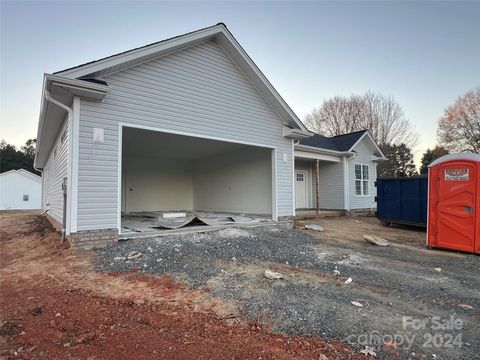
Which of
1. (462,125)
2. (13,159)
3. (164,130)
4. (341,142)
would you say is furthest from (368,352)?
(13,159)

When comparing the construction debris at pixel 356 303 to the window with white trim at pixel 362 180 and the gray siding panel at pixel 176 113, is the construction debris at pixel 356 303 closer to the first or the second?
the gray siding panel at pixel 176 113

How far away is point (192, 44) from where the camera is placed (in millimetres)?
7246

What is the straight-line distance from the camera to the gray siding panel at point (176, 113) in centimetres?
559

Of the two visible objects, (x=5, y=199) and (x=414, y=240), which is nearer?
(x=414, y=240)

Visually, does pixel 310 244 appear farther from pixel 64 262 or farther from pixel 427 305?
pixel 64 262

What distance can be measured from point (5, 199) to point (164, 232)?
29.7m

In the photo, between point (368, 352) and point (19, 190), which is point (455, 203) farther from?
point (19, 190)

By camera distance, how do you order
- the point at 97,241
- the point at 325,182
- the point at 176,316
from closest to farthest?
the point at 176,316 < the point at 97,241 < the point at 325,182

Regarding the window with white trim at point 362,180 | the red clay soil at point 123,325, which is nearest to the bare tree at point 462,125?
the window with white trim at point 362,180

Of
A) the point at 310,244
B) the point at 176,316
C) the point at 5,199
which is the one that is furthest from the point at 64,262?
the point at 5,199

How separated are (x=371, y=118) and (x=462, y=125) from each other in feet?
27.9

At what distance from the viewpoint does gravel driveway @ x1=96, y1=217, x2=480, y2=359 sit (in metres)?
2.62

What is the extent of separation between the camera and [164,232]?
21.3 feet

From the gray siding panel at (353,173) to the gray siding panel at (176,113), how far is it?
6.82 metres
